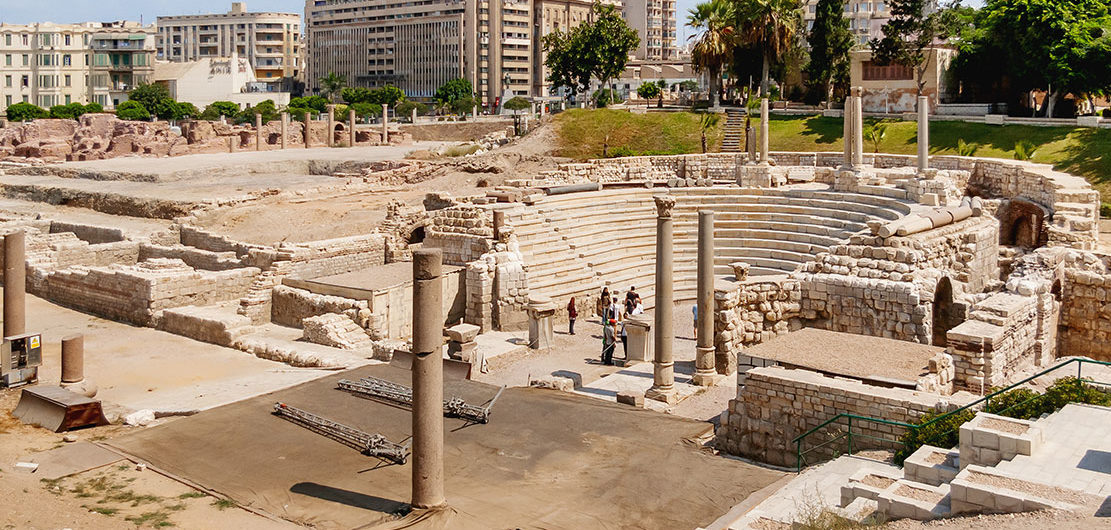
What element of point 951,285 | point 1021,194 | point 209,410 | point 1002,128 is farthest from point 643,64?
point 209,410

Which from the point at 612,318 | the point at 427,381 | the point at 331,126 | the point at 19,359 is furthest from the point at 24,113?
the point at 427,381

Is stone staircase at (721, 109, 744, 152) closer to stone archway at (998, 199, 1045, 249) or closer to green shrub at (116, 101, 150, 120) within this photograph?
stone archway at (998, 199, 1045, 249)

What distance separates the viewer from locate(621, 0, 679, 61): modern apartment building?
470 ft

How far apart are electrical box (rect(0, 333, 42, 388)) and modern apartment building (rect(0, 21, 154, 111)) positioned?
273 ft

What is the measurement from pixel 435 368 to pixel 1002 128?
39.6m

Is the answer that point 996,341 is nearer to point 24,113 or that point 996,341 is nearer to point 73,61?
point 24,113

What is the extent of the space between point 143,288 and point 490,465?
1435cm

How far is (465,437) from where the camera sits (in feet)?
48.9

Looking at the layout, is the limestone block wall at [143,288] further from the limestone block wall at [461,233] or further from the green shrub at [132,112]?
the green shrub at [132,112]

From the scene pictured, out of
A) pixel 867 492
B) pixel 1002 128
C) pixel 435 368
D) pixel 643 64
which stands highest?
pixel 643 64

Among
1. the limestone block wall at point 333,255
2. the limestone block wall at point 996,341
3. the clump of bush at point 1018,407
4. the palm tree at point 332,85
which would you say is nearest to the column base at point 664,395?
the limestone block wall at point 996,341

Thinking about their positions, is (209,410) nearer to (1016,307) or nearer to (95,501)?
(95,501)

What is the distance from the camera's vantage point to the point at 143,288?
25.0 metres

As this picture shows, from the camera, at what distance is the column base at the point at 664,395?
18.8 metres
